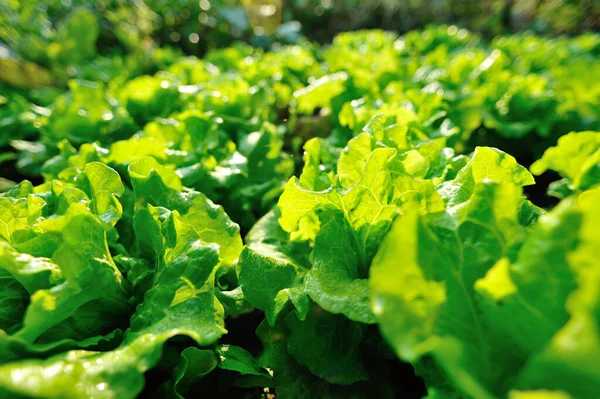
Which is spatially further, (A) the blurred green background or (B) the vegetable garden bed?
(A) the blurred green background

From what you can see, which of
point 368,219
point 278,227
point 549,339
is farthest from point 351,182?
point 549,339

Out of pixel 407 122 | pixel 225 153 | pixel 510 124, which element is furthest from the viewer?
pixel 510 124

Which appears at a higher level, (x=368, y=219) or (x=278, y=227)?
(x=368, y=219)

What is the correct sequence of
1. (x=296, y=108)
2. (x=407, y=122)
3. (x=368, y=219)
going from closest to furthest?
(x=368, y=219), (x=407, y=122), (x=296, y=108)

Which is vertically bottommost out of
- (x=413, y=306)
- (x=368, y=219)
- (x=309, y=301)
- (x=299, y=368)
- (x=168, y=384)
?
(x=299, y=368)

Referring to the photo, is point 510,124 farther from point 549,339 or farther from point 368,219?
point 549,339

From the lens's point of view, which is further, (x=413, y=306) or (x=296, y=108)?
(x=296, y=108)

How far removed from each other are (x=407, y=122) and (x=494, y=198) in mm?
1041

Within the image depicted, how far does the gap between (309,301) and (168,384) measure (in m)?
0.46

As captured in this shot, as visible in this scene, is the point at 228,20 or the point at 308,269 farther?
the point at 228,20

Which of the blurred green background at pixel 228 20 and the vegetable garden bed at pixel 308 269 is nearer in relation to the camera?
the vegetable garden bed at pixel 308 269

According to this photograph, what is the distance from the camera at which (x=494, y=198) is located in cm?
98

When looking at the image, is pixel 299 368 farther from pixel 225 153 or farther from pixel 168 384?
pixel 225 153

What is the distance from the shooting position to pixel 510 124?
8.96 feet
